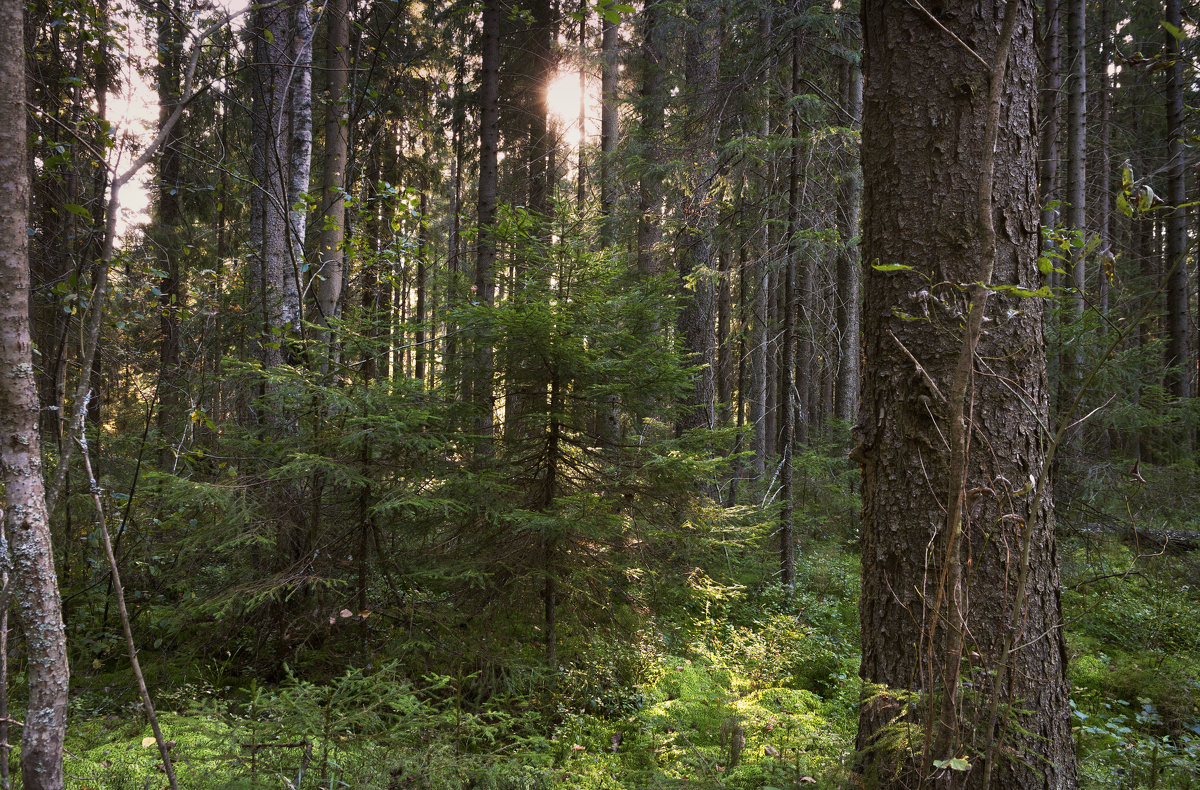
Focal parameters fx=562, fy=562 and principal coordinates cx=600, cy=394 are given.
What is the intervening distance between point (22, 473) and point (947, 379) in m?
3.58

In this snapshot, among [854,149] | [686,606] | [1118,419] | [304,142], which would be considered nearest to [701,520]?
[686,606]

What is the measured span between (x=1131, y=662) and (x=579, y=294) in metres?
6.18

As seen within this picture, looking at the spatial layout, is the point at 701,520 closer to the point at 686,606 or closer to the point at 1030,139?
Answer: the point at 686,606

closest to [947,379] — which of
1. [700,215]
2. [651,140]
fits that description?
[700,215]

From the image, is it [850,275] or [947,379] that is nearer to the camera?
[947,379]

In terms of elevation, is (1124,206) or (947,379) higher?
(1124,206)

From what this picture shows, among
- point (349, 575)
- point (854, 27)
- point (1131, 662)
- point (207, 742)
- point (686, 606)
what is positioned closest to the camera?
point (207, 742)

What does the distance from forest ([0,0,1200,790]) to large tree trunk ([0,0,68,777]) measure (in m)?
0.01

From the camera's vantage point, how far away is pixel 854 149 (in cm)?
683

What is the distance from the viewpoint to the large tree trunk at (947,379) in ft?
6.66

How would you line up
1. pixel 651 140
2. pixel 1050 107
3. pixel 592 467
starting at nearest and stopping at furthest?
pixel 592 467
pixel 651 140
pixel 1050 107

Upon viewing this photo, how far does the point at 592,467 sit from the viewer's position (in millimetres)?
4613

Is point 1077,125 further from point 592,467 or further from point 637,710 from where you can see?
point 637,710

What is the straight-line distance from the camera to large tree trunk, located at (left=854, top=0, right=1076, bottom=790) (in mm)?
2031
